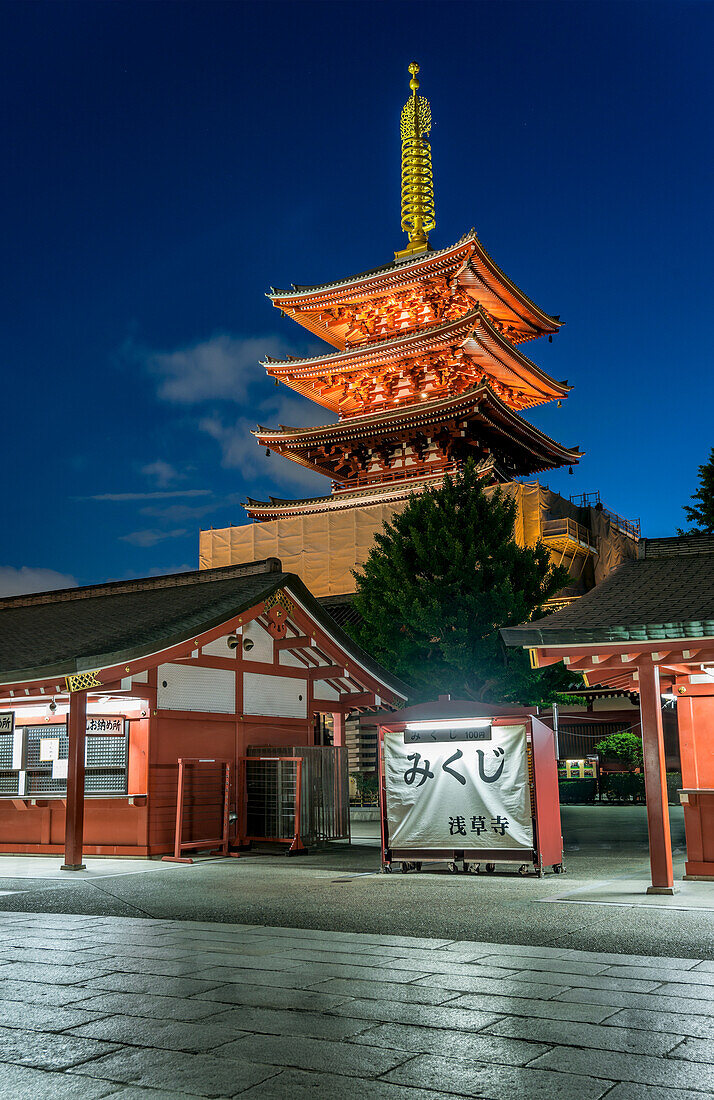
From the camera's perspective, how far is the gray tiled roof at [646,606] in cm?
999

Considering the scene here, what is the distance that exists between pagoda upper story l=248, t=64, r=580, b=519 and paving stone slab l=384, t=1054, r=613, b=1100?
29.4m

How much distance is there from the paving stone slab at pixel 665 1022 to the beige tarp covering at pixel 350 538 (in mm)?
28624

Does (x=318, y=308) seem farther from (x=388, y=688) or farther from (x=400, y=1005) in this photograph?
(x=400, y=1005)

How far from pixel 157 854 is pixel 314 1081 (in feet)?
36.7

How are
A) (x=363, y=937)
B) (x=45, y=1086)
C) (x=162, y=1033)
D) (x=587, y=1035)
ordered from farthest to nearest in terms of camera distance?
(x=363, y=937), (x=162, y=1033), (x=587, y=1035), (x=45, y=1086)

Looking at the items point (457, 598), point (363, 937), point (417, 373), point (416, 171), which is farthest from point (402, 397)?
point (363, 937)

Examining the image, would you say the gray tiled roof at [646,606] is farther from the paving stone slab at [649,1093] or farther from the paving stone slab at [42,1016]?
the paving stone slab at [649,1093]

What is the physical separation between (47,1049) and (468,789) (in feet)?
26.5

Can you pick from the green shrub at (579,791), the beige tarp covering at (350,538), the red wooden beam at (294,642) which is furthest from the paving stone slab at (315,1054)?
the beige tarp covering at (350,538)

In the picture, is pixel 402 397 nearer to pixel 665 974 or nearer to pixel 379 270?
pixel 379 270

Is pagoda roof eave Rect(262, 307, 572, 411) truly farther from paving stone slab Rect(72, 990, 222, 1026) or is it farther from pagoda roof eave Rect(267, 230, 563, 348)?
paving stone slab Rect(72, 990, 222, 1026)

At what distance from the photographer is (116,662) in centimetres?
1293

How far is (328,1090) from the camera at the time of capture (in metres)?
4.03

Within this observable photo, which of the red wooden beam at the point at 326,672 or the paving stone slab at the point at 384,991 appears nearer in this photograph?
the paving stone slab at the point at 384,991
